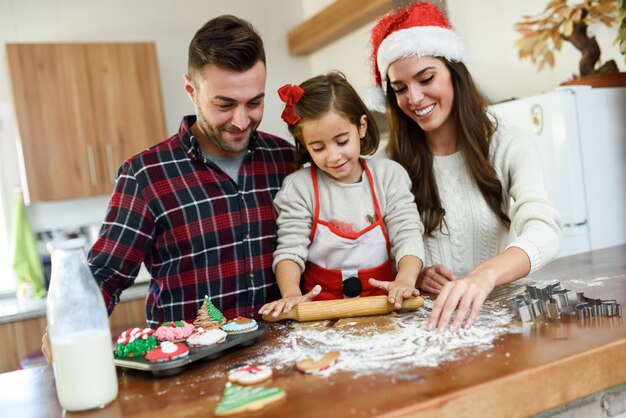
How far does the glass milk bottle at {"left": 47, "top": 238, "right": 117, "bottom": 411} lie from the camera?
818 mm

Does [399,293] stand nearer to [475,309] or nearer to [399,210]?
[475,309]

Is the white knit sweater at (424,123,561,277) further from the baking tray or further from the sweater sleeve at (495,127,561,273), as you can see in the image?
the baking tray

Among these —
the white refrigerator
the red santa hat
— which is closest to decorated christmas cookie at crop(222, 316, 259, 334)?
the red santa hat

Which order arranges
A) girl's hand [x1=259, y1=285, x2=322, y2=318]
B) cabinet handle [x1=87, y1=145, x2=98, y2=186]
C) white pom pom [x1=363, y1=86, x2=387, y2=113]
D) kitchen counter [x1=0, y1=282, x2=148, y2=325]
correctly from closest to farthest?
girl's hand [x1=259, y1=285, x2=322, y2=318], white pom pom [x1=363, y1=86, x2=387, y2=113], kitchen counter [x1=0, y1=282, x2=148, y2=325], cabinet handle [x1=87, y1=145, x2=98, y2=186]

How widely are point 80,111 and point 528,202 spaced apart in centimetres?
277

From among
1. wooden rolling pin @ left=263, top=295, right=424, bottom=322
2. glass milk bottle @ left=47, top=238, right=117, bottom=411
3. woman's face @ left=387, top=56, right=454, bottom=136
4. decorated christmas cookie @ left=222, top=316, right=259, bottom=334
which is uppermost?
woman's face @ left=387, top=56, right=454, bottom=136

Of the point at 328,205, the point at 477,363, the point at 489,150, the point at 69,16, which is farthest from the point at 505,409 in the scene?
the point at 69,16

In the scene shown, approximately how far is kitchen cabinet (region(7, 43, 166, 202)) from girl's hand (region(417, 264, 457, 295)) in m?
2.46

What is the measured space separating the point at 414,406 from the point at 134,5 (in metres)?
3.98

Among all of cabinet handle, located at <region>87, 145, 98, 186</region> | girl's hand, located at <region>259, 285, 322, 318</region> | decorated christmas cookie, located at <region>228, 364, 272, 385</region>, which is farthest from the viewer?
cabinet handle, located at <region>87, 145, 98, 186</region>

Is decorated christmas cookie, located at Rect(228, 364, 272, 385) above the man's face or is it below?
below

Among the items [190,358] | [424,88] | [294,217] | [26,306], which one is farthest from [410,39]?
[26,306]

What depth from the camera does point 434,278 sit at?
1.45m

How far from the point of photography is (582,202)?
7.81ft
